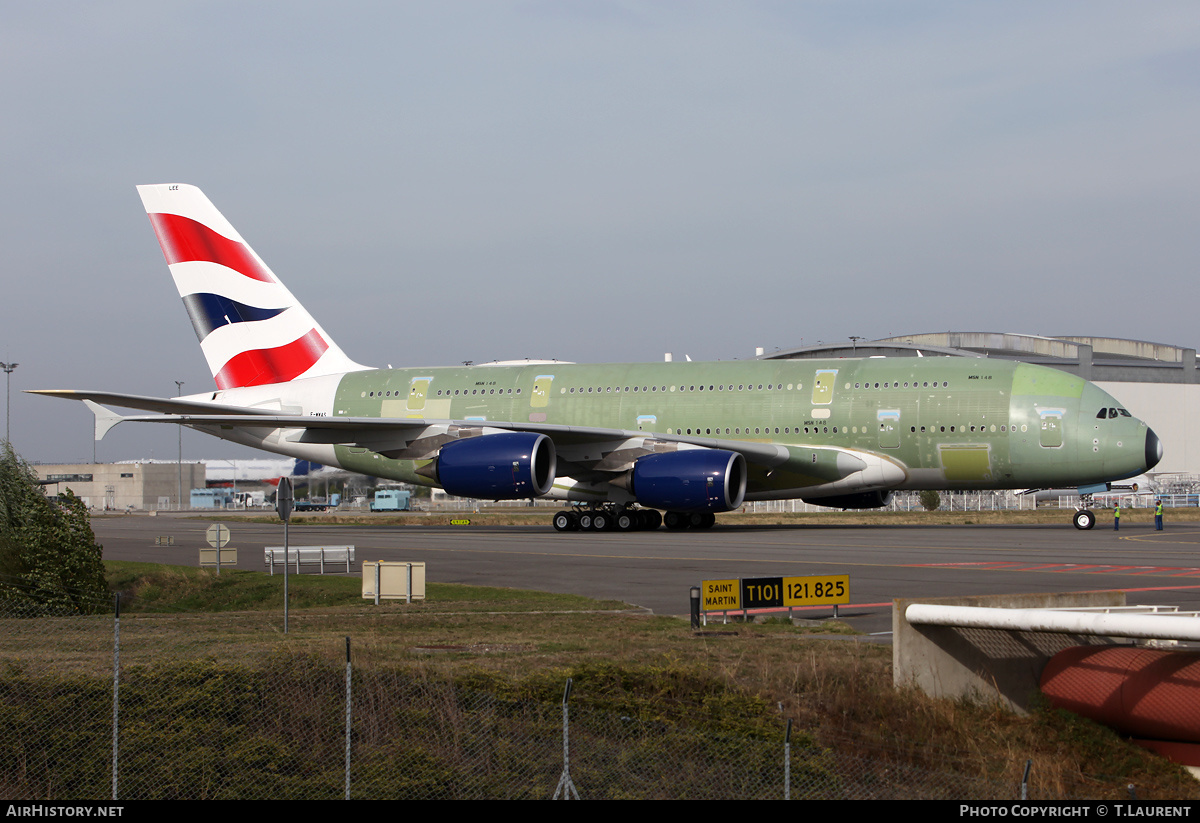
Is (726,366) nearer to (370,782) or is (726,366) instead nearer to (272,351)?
(272,351)

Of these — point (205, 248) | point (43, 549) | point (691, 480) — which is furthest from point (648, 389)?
point (43, 549)

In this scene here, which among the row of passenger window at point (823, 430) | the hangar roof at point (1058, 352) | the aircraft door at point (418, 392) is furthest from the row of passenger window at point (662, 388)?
the hangar roof at point (1058, 352)

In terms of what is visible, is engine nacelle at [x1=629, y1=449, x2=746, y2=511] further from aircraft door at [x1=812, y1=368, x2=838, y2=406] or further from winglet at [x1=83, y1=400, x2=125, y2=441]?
winglet at [x1=83, y1=400, x2=125, y2=441]

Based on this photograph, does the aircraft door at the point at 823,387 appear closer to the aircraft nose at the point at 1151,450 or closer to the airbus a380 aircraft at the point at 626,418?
the airbus a380 aircraft at the point at 626,418

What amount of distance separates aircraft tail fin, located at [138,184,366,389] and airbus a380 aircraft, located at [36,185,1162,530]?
0.07 metres

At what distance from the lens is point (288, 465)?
127m

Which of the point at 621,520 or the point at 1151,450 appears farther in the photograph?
the point at 621,520

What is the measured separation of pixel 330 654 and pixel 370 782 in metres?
3.00

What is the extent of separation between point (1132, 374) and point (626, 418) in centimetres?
5568

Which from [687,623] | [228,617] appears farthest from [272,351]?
[687,623]

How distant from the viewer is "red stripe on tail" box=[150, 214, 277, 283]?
40.5 m

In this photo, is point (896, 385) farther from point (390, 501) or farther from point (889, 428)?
point (390, 501)

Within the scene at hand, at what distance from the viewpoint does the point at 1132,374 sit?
7988cm

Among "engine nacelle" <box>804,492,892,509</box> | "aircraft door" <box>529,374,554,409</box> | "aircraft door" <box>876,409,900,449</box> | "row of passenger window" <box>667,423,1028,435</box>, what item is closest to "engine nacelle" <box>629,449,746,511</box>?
"row of passenger window" <box>667,423,1028,435</box>
